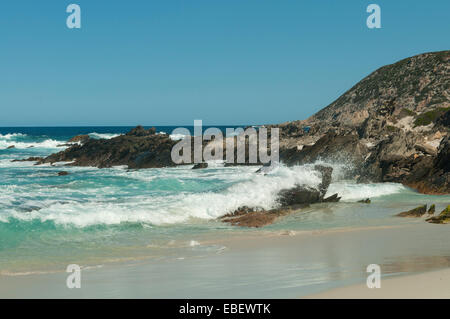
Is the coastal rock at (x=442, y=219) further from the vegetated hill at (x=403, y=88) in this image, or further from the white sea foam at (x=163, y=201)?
the vegetated hill at (x=403, y=88)

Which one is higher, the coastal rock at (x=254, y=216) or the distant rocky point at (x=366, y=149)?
the distant rocky point at (x=366, y=149)

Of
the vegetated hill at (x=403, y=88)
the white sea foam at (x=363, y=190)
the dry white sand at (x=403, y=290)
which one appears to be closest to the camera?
the dry white sand at (x=403, y=290)

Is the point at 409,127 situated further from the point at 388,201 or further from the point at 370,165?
the point at 388,201

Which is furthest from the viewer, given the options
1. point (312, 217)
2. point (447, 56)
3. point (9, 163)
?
point (447, 56)

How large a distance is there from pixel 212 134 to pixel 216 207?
23.5m

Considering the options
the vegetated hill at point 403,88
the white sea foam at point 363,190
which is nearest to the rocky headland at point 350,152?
the white sea foam at point 363,190

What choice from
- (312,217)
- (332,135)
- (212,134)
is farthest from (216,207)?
(212,134)

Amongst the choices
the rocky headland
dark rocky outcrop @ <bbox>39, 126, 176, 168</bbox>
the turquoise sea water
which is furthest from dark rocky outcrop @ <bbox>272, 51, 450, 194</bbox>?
dark rocky outcrop @ <bbox>39, 126, 176, 168</bbox>

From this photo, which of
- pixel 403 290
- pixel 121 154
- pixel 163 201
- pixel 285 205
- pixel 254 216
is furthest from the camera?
pixel 121 154

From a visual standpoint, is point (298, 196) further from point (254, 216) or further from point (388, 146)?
point (388, 146)

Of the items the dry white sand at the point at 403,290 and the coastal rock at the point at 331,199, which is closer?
the dry white sand at the point at 403,290

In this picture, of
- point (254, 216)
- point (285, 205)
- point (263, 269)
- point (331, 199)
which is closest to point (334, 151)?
point (331, 199)

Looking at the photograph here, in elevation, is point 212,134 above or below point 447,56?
below

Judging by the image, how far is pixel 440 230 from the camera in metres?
10.2
